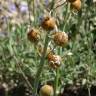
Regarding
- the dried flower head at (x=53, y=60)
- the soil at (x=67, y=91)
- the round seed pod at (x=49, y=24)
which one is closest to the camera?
the round seed pod at (x=49, y=24)

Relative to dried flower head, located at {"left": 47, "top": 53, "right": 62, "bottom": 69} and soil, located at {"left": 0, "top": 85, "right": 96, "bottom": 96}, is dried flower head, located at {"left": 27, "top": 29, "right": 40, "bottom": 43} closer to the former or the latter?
dried flower head, located at {"left": 47, "top": 53, "right": 62, "bottom": 69}

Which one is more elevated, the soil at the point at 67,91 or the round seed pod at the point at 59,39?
the round seed pod at the point at 59,39

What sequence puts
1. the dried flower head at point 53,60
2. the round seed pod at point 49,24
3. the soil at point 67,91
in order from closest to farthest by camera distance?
the round seed pod at point 49,24 < the dried flower head at point 53,60 < the soil at point 67,91

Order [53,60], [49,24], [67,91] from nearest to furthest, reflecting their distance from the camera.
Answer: [49,24] < [53,60] < [67,91]

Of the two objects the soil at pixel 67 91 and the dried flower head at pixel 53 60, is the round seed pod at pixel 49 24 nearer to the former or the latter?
the dried flower head at pixel 53 60

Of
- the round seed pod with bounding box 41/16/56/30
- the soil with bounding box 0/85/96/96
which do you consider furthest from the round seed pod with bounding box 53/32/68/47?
the soil with bounding box 0/85/96/96

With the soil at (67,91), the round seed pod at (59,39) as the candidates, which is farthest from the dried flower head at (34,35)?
the soil at (67,91)

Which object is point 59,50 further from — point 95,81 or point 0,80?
point 0,80

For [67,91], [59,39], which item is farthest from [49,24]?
[67,91]

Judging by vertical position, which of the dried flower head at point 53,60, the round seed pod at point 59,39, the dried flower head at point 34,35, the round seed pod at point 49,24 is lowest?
the dried flower head at point 53,60

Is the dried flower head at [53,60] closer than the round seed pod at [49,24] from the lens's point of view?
No

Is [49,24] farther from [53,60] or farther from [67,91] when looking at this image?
[67,91]
